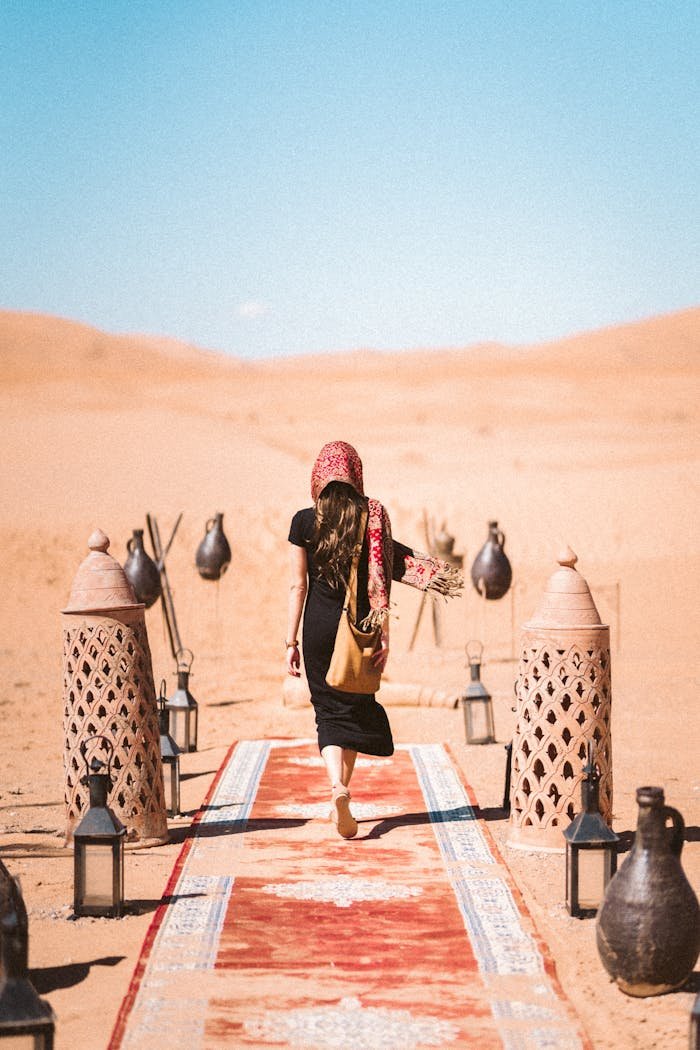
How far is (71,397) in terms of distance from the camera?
47.1m

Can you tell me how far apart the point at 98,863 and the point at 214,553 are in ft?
22.9

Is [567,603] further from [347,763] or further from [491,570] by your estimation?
[491,570]

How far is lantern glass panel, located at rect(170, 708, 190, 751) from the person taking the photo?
742cm

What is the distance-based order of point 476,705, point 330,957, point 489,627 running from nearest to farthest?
point 330,957
point 476,705
point 489,627

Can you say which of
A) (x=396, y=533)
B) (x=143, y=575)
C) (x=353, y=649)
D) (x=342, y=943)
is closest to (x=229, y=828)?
(x=353, y=649)

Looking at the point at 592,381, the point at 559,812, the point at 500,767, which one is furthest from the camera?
the point at 592,381

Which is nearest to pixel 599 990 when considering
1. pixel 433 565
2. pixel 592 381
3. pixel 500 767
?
pixel 433 565

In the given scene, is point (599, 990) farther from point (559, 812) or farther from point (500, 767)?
point (500, 767)

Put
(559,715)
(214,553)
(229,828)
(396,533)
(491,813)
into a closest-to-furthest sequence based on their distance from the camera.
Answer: (559,715) < (229,828) < (491,813) < (214,553) < (396,533)

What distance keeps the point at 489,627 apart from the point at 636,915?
11.7 meters

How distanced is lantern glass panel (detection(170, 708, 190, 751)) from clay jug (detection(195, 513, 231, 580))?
367cm

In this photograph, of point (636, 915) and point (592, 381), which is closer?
point (636, 915)

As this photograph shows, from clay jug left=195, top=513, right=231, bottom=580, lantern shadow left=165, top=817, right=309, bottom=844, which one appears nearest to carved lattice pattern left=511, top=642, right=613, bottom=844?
lantern shadow left=165, top=817, right=309, bottom=844

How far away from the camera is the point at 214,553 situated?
1114cm
